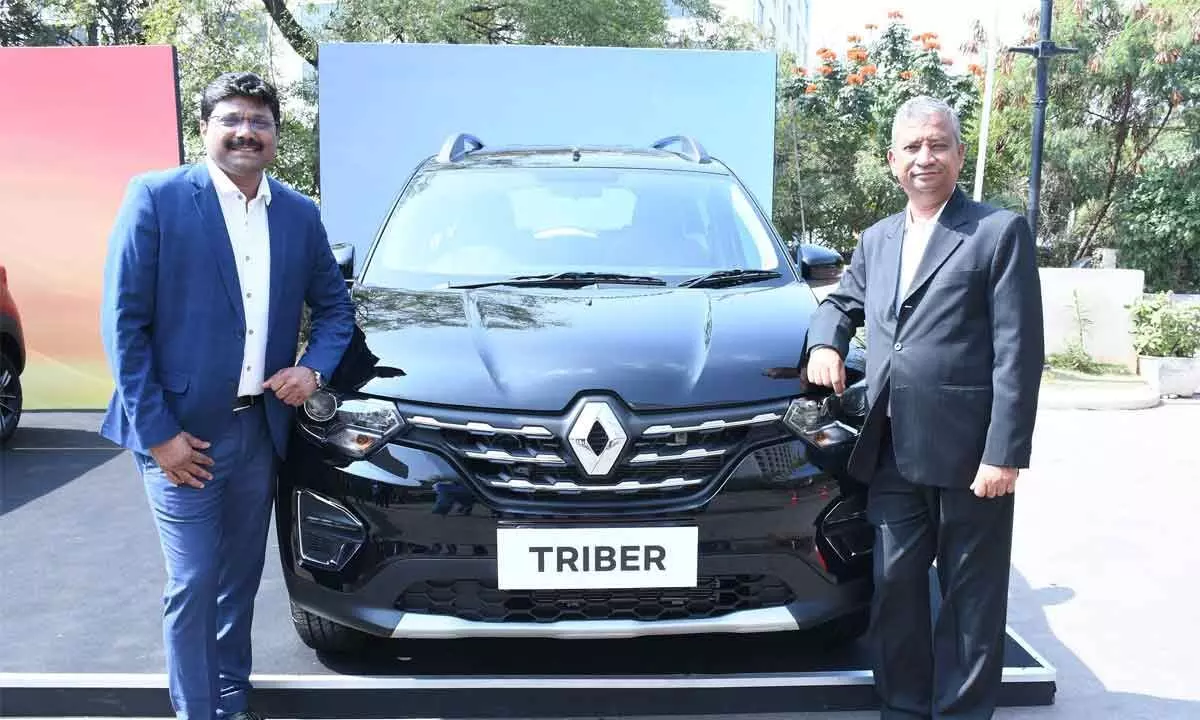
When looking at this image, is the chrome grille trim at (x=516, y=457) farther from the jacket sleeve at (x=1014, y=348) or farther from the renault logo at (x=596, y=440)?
the jacket sleeve at (x=1014, y=348)

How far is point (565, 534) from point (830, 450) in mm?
695

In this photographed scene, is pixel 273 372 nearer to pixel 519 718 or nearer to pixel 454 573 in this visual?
pixel 454 573

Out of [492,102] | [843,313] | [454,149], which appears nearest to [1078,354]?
[492,102]

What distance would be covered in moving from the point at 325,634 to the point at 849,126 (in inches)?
639

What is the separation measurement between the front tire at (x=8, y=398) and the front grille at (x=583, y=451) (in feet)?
→ 15.4

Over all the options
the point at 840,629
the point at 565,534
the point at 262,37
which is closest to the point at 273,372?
the point at 565,534

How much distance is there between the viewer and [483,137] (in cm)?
784

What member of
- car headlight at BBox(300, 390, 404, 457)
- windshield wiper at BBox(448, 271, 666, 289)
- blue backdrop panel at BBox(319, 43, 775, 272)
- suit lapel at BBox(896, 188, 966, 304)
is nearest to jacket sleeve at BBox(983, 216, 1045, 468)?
suit lapel at BBox(896, 188, 966, 304)

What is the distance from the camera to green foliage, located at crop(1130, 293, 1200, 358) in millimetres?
8805

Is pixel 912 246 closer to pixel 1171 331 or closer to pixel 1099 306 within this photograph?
pixel 1171 331

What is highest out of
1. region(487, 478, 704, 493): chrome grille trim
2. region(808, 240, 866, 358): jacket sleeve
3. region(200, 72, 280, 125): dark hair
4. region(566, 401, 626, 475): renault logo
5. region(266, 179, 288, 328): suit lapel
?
region(200, 72, 280, 125): dark hair

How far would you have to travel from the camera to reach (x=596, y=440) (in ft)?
7.93

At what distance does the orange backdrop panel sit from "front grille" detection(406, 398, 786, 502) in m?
5.03

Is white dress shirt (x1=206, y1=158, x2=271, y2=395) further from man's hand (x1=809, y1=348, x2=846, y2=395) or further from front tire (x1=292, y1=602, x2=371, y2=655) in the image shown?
man's hand (x1=809, y1=348, x2=846, y2=395)
